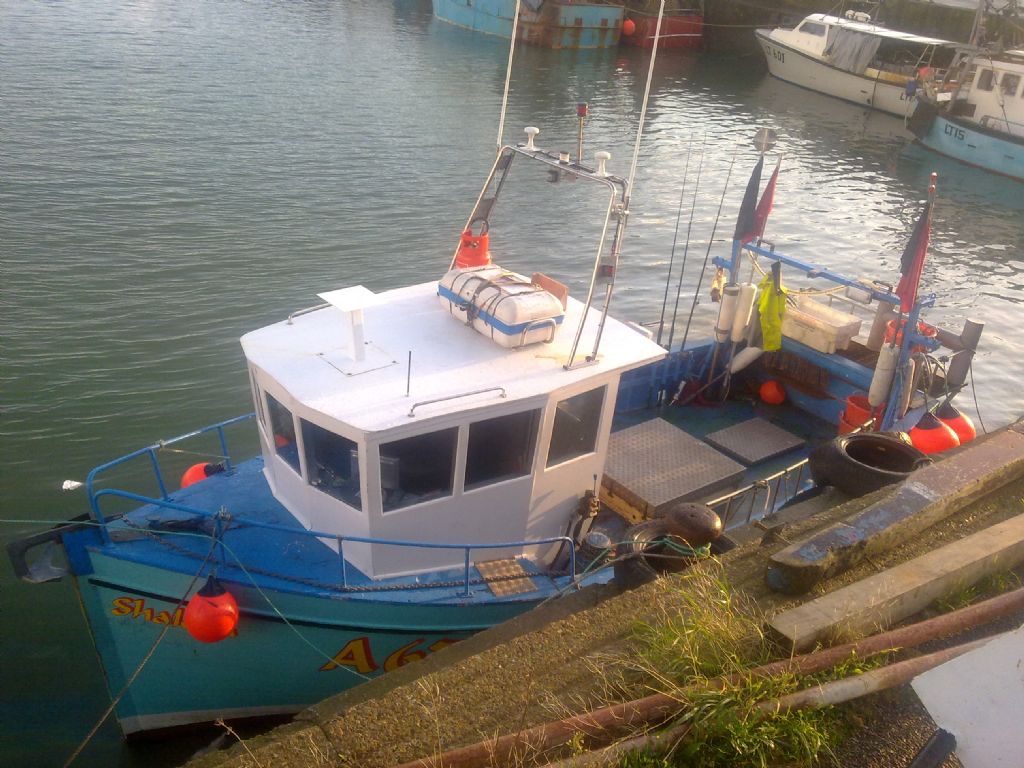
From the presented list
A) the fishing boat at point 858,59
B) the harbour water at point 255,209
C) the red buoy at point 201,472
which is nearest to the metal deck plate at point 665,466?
the red buoy at point 201,472

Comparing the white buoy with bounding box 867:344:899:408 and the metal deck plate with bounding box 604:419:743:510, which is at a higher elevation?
the white buoy with bounding box 867:344:899:408

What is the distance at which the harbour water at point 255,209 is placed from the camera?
1202cm

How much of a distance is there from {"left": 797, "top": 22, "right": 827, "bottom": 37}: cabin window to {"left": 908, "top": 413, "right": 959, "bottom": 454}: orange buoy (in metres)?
35.4

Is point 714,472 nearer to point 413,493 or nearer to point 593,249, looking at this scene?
point 413,493

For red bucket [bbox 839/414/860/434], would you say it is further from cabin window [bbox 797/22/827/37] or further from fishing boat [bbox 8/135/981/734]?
cabin window [bbox 797/22/827/37]

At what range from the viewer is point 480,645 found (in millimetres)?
5570

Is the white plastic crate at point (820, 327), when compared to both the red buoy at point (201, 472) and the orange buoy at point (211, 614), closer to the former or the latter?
the red buoy at point (201, 472)

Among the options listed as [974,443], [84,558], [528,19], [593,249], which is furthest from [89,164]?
[528,19]

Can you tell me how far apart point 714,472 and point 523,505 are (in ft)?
7.04

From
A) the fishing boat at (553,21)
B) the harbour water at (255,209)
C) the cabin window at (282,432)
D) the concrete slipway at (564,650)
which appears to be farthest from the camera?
the fishing boat at (553,21)

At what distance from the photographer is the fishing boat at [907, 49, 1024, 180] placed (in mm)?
28766

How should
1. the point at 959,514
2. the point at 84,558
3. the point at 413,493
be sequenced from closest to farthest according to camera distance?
the point at 959,514
the point at 84,558
the point at 413,493

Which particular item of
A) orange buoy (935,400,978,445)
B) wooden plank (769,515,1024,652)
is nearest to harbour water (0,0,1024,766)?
A: wooden plank (769,515,1024,652)

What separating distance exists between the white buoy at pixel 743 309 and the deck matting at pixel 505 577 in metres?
4.86
